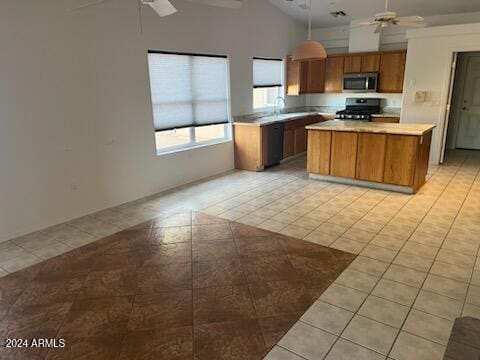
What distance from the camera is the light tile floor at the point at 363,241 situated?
230 cm

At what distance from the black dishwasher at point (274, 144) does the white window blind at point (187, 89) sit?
2.91ft

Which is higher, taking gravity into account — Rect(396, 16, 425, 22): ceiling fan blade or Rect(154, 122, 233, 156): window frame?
Rect(396, 16, 425, 22): ceiling fan blade

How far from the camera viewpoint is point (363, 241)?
3.65 meters

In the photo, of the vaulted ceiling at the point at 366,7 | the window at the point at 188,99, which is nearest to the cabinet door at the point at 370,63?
the vaulted ceiling at the point at 366,7

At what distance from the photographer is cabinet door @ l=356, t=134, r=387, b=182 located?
5.16m

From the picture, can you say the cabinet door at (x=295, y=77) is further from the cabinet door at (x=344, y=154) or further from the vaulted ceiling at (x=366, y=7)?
the cabinet door at (x=344, y=154)

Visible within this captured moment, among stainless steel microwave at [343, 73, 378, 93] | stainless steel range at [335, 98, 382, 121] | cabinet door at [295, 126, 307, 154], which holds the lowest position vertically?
cabinet door at [295, 126, 307, 154]

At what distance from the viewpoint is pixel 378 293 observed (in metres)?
2.75

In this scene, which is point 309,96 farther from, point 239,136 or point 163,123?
point 163,123

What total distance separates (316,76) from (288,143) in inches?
80.8

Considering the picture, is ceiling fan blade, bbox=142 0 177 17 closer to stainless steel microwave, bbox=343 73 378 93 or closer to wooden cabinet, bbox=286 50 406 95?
wooden cabinet, bbox=286 50 406 95

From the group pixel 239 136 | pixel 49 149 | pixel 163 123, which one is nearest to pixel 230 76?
pixel 239 136

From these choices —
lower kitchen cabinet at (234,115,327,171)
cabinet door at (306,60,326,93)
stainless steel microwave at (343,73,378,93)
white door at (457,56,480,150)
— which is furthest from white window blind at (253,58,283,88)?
white door at (457,56,480,150)

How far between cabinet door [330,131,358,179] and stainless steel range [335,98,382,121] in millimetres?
2348
